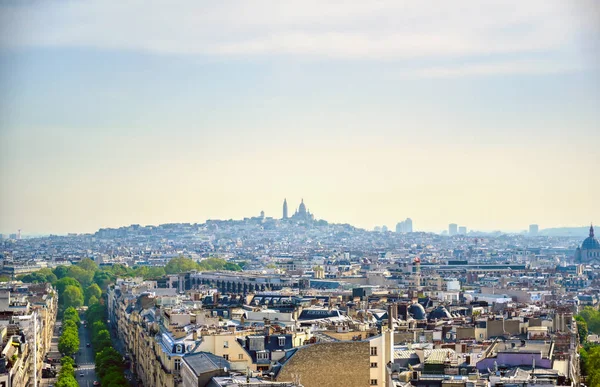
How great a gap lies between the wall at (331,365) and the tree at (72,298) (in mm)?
86390

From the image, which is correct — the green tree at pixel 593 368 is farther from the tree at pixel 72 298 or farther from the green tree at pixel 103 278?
the green tree at pixel 103 278

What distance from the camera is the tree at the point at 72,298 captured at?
12206 centimetres

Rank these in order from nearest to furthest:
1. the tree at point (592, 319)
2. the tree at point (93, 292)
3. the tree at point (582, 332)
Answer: the tree at point (582, 332), the tree at point (592, 319), the tree at point (93, 292)

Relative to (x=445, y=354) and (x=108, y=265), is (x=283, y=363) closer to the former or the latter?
(x=445, y=354)

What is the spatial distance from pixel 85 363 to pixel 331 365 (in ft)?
131

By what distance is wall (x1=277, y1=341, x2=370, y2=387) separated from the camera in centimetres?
3722

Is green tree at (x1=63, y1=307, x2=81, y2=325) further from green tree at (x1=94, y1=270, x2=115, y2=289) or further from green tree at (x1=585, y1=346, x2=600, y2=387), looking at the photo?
green tree at (x1=585, y1=346, x2=600, y2=387)

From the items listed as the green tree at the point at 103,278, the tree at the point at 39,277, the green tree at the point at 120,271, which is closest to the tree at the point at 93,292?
the tree at the point at 39,277

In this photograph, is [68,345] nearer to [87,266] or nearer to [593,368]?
[593,368]

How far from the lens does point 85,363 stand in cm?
7512

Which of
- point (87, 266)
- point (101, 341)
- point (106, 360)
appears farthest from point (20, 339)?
point (87, 266)

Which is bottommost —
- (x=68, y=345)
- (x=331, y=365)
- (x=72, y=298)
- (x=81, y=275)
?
(x=68, y=345)

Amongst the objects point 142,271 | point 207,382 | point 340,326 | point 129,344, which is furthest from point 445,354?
point 142,271

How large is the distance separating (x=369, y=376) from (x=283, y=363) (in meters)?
2.45
